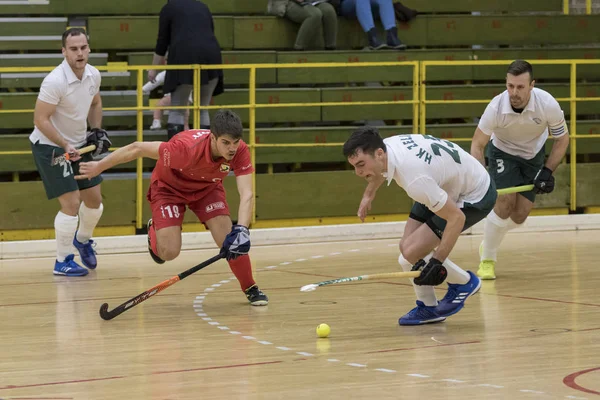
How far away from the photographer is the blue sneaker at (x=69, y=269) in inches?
328

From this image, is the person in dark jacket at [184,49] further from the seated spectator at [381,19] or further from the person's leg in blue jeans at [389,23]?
the person's leg in blue jeans at [389,23]

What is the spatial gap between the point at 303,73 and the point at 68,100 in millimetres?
3924

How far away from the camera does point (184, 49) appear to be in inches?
407

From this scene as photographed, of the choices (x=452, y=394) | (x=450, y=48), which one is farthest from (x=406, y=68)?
(x=452, y=394)

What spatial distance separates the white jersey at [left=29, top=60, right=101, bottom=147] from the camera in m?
8.02

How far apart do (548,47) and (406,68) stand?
213 centimetres

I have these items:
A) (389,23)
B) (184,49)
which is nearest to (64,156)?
(184,49)

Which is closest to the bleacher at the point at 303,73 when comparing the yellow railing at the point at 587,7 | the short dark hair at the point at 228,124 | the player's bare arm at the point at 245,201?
the yellow railing at the point at 587,7

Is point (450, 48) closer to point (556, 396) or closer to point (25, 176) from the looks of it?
point (25, 176)

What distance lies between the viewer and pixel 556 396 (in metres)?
4.33

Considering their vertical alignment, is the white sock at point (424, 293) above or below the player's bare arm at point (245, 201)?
below

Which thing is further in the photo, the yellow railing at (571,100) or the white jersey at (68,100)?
the yellow railing at (571,100)

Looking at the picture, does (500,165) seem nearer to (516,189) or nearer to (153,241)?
(516,189)

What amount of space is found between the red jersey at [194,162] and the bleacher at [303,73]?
361 centimetres
